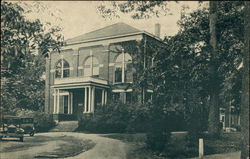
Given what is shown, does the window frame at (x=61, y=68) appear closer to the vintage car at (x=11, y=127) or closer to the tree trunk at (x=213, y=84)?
the vintage car at (x=11, y=127)

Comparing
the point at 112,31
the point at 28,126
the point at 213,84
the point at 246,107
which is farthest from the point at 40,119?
the point at 246,107

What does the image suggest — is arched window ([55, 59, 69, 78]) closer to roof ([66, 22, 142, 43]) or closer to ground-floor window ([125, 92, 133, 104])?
roof ([66, 22, 142, 43])

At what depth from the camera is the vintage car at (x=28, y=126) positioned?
7.70 metres

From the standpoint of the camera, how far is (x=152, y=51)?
8.77 metres

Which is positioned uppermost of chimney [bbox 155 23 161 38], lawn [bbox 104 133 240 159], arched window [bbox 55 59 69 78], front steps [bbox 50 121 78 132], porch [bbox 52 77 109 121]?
Answer: chimney [bbox 155 23 161 38]

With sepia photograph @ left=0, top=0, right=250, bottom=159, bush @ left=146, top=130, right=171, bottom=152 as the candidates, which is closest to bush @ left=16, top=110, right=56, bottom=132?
sepia photograph @ left=0, top=0, right=250, bottom=159

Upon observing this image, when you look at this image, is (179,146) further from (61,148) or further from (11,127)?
(11,127)

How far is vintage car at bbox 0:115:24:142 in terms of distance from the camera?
7410 millimetres

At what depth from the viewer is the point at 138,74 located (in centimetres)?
869

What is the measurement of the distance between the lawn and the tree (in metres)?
3.00

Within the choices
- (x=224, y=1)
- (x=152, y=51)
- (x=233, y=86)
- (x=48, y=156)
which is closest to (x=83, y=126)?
(x=48, y=156)

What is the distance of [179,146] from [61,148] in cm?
339

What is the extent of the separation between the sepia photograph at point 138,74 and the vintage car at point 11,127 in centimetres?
3

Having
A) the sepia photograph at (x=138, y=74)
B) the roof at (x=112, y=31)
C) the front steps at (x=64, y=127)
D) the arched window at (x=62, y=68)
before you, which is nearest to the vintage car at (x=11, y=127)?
the sepia photograph at (x=138, y=74)
